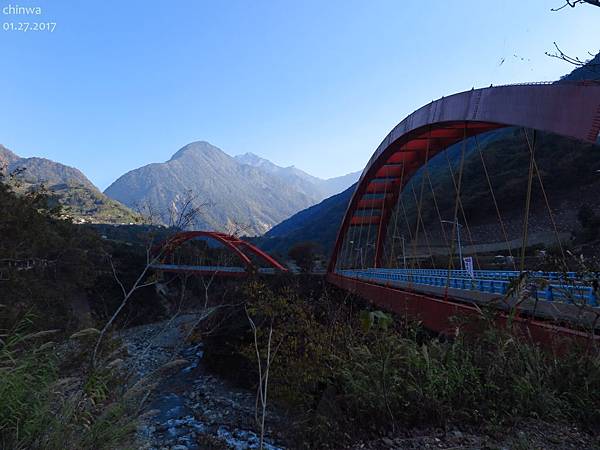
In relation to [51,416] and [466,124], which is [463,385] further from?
[466,124]

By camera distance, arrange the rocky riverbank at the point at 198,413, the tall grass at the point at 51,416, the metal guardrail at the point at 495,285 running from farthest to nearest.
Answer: the rocky riverbank at the point at 198,413
the metal guardrail at the point at 495,285
the tall grass at the point at 51,416

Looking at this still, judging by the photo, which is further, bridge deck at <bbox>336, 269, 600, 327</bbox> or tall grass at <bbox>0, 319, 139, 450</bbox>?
bridge deck at <bbox>336, 269, 600, 327</bbox>

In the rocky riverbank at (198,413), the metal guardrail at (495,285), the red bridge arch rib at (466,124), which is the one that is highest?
the red bridge arch rib at (466,124)

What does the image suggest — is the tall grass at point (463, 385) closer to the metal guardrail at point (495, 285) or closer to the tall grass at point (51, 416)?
the metal guardrail at point (495, 285)

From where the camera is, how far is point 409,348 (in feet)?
15.4

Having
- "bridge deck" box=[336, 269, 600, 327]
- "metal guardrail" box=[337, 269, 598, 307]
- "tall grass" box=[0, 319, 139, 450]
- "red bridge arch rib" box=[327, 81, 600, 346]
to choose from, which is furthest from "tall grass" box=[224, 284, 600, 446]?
"tall grass" box=[0, 319, 139, 450]

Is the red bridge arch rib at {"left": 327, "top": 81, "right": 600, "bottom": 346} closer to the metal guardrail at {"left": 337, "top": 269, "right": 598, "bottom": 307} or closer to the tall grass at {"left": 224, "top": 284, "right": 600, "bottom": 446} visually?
the metal guardrail at {"left": 337, "top": 269, "right": 598, "bottom": 307}

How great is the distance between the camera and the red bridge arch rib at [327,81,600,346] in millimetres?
6449

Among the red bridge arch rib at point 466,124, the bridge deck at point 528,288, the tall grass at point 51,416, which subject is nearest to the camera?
the tall grass at point 51,416

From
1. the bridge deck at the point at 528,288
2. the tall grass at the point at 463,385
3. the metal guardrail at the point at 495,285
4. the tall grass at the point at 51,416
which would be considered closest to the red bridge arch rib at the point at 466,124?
the bridge deck at the point at 528,288

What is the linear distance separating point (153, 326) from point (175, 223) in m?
31.2

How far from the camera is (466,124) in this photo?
12.2 metres

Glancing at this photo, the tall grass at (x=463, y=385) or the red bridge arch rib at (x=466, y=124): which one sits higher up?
the red bridge arch rib at (x=466, y=124)

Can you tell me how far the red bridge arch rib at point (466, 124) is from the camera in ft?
21.2
